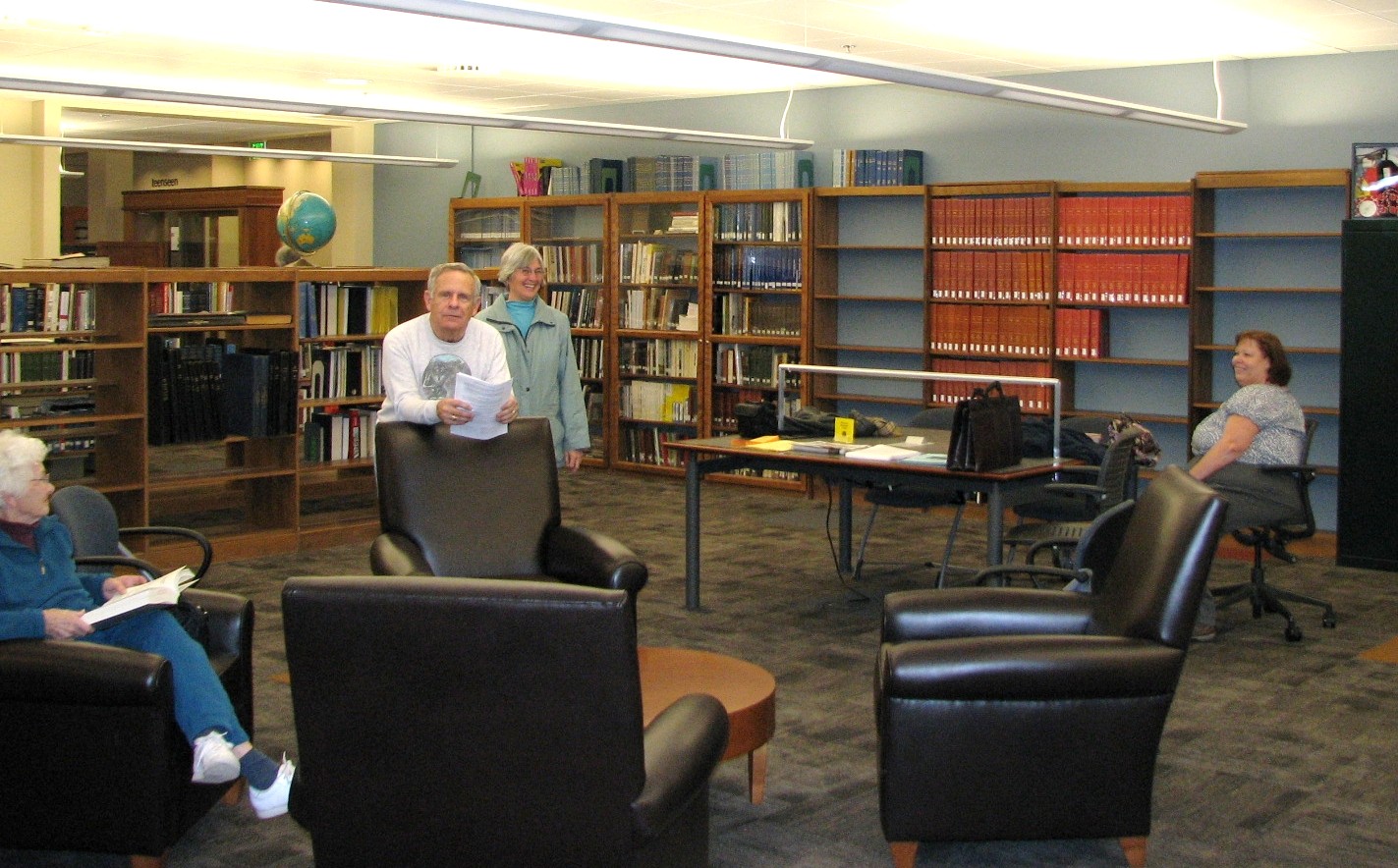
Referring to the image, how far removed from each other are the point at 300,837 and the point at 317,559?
4.00 metres

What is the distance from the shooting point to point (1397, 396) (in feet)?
24.8

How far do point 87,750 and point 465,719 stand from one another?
135cm

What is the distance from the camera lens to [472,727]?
270 cm

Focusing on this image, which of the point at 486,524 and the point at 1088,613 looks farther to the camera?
the point at 486,524

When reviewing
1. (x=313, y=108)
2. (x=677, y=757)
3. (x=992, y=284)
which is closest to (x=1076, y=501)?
(x=992, y=284)

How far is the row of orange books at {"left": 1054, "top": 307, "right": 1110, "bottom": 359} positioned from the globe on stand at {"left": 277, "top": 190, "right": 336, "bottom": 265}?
4.29 metres

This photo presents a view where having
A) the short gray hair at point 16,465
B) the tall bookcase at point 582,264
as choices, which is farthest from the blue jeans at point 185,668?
the tall bookcase at point 582,264

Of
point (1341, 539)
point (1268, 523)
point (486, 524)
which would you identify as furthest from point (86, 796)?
point (1341, 539)

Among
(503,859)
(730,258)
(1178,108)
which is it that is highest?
(1178,108)

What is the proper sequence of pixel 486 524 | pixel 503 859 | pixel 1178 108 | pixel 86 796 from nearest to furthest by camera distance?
pixel 503 859, pixel 86 796, pixel 486 524, pixel 1178 108

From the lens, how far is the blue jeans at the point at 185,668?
3.63 meters

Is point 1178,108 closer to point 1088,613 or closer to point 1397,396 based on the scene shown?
point 1397,396

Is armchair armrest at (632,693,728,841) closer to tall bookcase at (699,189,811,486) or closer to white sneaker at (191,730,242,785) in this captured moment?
white sneaker at (191,730,242,785)

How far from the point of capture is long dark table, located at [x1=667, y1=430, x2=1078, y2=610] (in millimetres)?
5734
